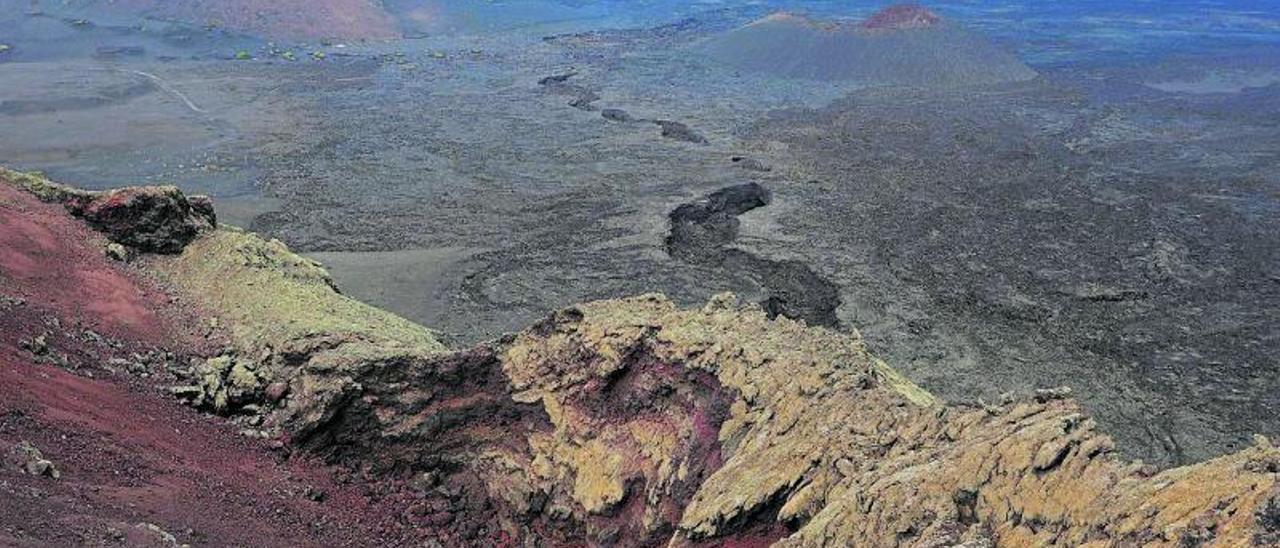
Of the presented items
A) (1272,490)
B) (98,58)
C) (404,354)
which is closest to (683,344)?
(404,354)

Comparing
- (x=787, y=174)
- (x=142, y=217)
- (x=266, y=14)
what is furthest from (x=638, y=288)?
(x=266, y=14)

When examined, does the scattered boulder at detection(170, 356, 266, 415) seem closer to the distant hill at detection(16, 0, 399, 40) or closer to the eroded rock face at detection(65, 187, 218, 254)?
the eroded rock face at detection(65, 187, 218, 254)

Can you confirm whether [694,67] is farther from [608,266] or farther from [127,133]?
[608,266]

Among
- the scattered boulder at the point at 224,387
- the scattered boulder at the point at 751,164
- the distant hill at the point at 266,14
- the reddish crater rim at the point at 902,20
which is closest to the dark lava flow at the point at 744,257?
the scattered boulder at the point at 751,164

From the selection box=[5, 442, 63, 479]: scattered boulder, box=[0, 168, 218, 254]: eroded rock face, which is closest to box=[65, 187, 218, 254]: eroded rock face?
box=[0, 168, 218, 254]: eroded rock face

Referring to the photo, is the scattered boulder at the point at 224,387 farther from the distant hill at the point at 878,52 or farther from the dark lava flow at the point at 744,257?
the distant hill at the point at 878,52

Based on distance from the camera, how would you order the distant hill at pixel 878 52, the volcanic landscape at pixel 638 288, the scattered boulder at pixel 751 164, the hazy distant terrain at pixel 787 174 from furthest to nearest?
the distant hill at pixel 878 52, the scattered boulder at pixel 751 164, the hazy distant terrain at pixel 787 174, the volcanic landscape at pixel 638 288

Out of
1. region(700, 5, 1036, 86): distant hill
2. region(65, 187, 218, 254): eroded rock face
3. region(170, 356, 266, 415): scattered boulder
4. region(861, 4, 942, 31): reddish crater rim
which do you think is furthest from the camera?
region(861, 4, 942, 31): reddish crater rim
